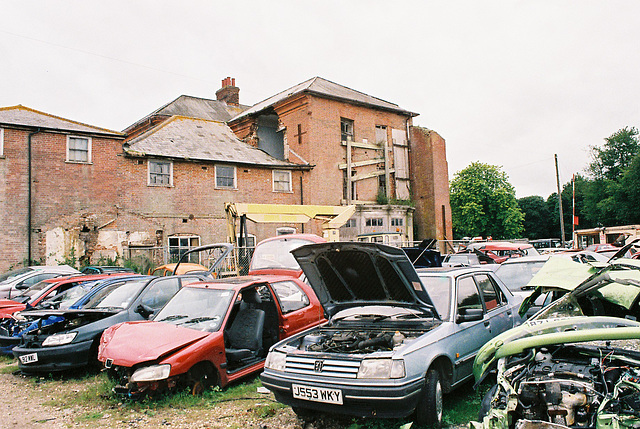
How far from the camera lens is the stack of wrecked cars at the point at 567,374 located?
10.1 feet

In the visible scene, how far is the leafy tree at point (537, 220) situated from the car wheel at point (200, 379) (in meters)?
64.0

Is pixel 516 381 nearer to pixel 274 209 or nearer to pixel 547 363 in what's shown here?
pixel 547 363

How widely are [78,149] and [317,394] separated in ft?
60.4

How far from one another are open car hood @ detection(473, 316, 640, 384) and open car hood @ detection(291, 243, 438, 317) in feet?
4.61

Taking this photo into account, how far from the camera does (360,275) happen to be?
18.6 feet

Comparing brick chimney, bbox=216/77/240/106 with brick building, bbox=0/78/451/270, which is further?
brick chimney, bbox=216/77/240/106

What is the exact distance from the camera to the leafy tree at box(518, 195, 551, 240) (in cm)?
6297

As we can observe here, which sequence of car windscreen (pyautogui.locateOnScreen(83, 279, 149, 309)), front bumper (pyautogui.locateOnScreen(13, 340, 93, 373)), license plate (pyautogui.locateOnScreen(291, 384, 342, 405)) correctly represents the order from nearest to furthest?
license plate (pyautogui.locateOnScreen(291, 384, 342, 405)) < front bumper (pyautogui.locateOnScreen(13, 340, 93, 373)) < car windscreen (pyautogui.locateOnScreen(83, 279, 149, 309))

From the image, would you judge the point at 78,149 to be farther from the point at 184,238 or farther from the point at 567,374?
the point at 567,374

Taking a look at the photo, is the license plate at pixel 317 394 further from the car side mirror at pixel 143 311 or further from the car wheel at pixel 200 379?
the car side mirror at pixel 143 311

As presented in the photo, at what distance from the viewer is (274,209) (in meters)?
17.3

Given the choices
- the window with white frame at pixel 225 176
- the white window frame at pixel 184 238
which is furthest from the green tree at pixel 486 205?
the white window frame at pixel 184 238

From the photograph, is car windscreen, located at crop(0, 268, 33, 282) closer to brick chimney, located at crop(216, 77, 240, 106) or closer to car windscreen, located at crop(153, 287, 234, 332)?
car windscreen, located at crop(153, 287, 234, 332)

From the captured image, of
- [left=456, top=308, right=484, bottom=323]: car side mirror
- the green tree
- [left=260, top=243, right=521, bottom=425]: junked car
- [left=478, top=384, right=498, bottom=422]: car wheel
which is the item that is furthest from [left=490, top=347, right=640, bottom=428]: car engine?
the green tree
